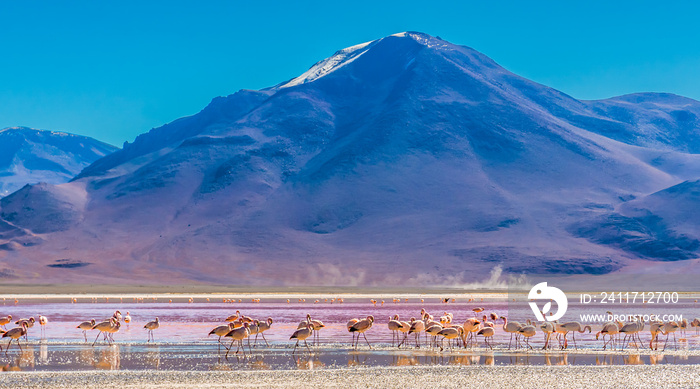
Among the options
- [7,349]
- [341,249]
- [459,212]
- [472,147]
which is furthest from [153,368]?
[472,147]

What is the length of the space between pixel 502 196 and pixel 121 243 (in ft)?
233

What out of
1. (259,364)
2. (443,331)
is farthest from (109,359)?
(443,331)

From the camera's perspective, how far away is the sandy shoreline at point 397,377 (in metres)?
21.0

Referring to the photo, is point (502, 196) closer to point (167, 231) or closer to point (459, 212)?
point (459, 212)

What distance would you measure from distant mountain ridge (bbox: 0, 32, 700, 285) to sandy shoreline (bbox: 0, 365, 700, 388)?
99258 millimetres

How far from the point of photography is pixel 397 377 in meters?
22.3

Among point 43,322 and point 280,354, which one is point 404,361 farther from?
point 43,322

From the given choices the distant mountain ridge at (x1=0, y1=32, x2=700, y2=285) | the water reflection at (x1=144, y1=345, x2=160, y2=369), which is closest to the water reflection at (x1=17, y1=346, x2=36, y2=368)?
the water reflection at (x1=144, y1=345, x2=160, y2=369)

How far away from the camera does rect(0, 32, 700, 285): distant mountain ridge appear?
133625 mm

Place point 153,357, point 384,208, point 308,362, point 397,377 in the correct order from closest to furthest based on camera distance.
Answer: point 397,377 → point 308,362 → point 153,357 → point 384,208

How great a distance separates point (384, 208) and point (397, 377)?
436 ft

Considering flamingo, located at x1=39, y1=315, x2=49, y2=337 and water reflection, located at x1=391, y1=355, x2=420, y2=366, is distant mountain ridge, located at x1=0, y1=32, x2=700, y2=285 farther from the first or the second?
water reflection, located at x1=391, y1=355, x2=420, y2=366

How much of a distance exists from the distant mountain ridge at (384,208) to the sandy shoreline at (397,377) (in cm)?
9926

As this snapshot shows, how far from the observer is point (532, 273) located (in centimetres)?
12662
